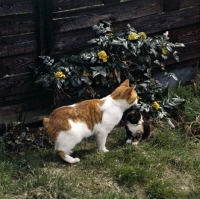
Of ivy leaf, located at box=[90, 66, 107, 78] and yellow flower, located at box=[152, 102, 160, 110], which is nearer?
ivy leaf, located at box=[90, 66, 107, 78]

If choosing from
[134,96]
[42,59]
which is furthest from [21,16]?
[134,96]

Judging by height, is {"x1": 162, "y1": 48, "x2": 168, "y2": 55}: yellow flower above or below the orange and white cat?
above

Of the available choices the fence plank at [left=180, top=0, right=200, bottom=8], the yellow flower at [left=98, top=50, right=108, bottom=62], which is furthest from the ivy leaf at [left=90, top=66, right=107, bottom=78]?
the fence plank at [left=180, top=0, right=200, bottom=8]

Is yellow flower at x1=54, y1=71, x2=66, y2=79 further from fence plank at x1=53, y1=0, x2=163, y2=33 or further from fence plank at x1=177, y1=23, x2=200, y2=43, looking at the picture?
fence plank at x1=177, y1=23, x2=200, y2=43

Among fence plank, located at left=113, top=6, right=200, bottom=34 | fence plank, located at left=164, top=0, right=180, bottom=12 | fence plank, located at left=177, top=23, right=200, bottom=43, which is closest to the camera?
fence plank, located at left=113, top=6, right=200, bottom=34

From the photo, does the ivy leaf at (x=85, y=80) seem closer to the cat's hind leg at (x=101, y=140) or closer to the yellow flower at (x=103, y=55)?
the yellow flower at (x=103, y=55)

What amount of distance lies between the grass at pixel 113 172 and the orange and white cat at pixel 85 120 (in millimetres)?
209

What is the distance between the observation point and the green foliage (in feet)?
20.3

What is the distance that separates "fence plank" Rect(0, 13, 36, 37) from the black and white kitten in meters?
1.56

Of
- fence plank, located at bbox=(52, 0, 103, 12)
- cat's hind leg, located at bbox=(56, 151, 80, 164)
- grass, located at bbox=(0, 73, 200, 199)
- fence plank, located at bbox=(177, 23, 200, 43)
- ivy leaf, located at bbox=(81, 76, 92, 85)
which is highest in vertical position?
fence plank, located at bbox=(52, 0, 103, 12)

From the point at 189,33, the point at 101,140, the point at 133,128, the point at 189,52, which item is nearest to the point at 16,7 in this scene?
the point at 101,140

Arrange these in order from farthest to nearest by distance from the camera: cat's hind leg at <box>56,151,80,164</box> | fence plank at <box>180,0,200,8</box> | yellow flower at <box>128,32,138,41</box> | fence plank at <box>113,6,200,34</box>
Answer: fence plank at <box>180,0,200,8</box> → fence plank at <box>113,6,200,34</box> → yellow flower at <box>128,32,138,41</box> → cat's hind leg at <box>56,151,80,164</box>

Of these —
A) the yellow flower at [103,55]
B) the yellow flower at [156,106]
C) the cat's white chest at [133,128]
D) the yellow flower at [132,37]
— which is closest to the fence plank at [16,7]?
the yellow flower at [103,55]

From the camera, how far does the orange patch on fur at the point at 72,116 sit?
550 centimetres
